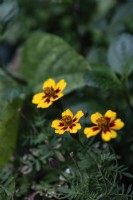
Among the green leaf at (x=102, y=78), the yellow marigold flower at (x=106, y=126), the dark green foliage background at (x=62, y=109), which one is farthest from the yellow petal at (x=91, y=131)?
the green leaf at (x=102, y=78)

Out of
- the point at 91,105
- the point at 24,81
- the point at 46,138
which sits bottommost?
the point at 46,138

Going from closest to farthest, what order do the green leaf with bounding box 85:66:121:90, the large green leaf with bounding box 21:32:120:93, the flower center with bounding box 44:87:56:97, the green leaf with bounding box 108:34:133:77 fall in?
the flower center with bounding box 44:87:56:97 < the green leaf with bounding box 85:66:121:90 < the green leaf with bounding box 108:34:133:77 < the large green leaf with bounding box 21:32:120:93

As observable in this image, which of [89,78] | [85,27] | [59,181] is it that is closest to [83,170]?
[59,181]

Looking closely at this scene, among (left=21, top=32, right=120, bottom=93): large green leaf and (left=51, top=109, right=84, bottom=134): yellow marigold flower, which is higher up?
(left=21, top=32, right=120, bottom=93): large green leaf

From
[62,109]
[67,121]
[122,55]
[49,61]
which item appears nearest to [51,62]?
[49,61]

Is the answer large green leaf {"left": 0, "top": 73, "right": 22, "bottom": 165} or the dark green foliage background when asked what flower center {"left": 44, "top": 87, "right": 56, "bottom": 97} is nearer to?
the dark green foliage background

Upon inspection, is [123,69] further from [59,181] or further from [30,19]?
[30,19]

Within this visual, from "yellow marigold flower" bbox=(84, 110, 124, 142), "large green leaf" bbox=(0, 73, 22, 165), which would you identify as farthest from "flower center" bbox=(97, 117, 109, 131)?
"large green leaf" bbox=(0, 73, 22, 165)

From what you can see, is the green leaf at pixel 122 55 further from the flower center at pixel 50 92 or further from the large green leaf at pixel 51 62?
the flower center at pixel 50 92
